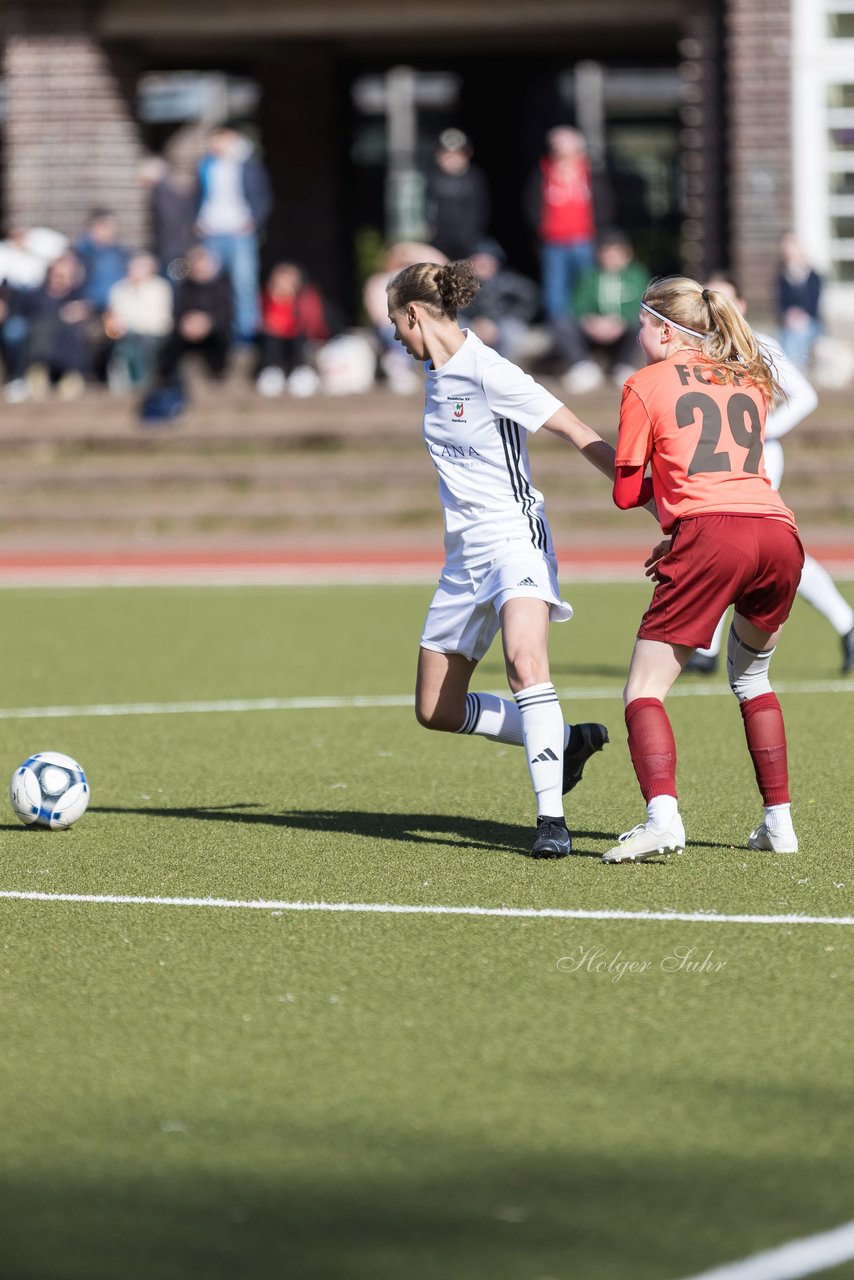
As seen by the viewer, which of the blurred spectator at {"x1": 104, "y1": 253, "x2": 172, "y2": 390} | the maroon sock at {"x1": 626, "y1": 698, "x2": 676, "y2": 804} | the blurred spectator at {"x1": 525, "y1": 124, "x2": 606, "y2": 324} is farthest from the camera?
the blurred spectator at {"x1": 104, "y1": 253, "x2": 172, "y2": 390}

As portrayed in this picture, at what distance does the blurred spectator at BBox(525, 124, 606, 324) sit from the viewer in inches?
803

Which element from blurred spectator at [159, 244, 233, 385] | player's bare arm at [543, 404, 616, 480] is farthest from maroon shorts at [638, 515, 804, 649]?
blurred spectator at [159, 244, 233, 385]

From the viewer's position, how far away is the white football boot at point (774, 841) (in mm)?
6645

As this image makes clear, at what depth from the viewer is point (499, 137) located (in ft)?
106

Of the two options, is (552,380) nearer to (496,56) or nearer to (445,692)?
(496,56)

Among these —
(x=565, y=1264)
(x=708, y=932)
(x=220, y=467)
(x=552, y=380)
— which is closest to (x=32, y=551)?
(x=220, y=467)

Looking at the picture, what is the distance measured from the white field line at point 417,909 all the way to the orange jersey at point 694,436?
1.21 meters

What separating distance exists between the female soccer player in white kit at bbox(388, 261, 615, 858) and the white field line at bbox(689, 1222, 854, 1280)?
10.2 ft

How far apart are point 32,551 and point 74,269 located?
11.7ft

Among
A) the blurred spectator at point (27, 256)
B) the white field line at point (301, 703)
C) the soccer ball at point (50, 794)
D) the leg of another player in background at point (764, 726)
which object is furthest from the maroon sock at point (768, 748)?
the blurred spectator at point (27, 256)

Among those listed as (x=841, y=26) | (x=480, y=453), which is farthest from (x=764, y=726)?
(x=841, y=26)

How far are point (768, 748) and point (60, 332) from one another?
16.7m

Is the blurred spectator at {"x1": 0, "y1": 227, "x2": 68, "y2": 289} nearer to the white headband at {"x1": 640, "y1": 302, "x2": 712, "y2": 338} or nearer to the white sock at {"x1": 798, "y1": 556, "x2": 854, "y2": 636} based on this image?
the white sock at {"x1": 798, "y1": 556, "x2": 854, "y2": 636}

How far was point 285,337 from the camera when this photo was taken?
72.3 ft
